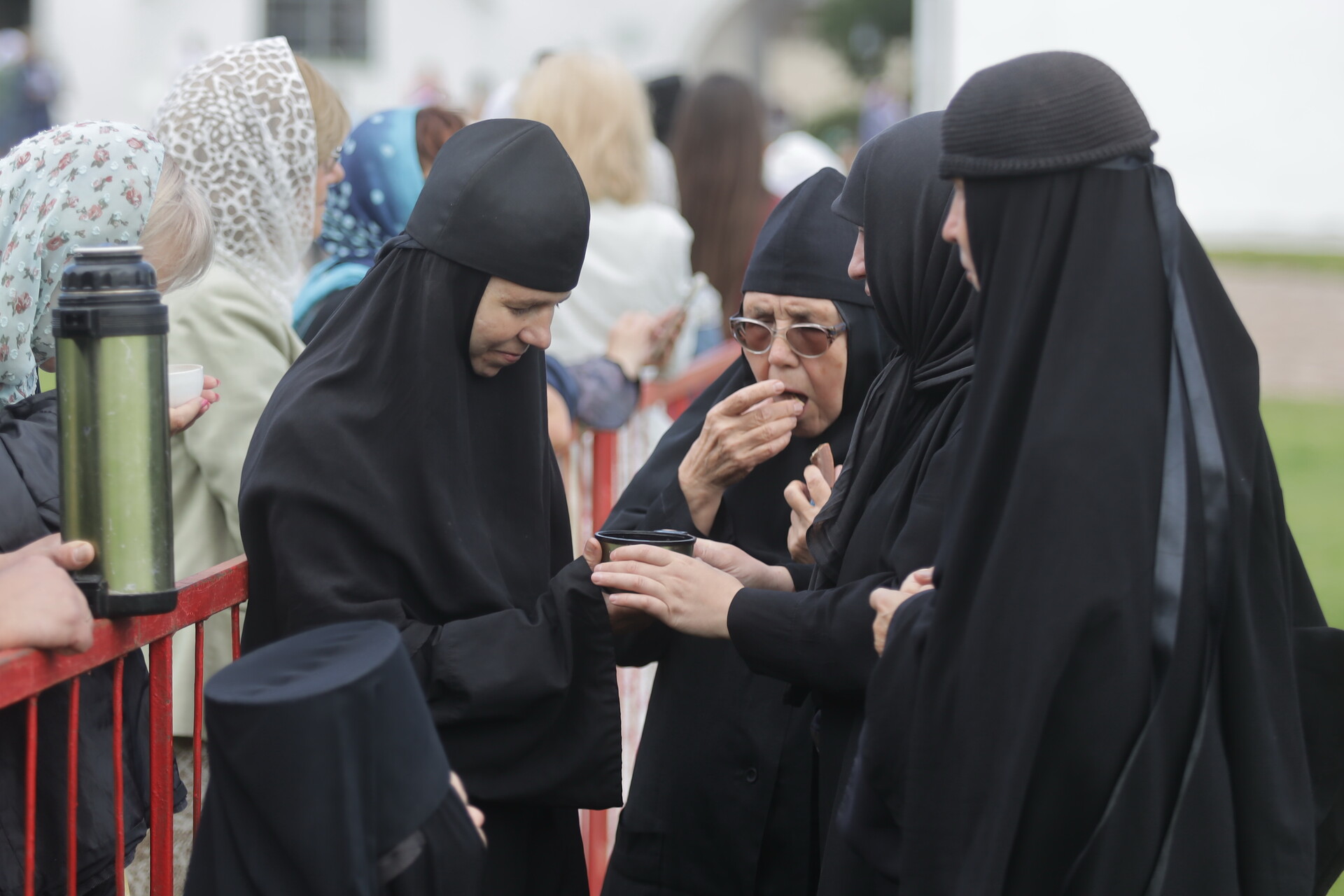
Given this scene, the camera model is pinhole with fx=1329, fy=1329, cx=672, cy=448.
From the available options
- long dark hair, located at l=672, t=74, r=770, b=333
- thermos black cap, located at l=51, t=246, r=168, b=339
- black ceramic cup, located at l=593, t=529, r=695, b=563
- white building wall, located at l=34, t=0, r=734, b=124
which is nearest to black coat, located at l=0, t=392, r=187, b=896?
thermos black cap, located at l=51, t=246, r=168, b=339

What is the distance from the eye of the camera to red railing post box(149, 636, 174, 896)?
2006 mm

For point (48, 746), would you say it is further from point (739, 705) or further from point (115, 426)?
point (739, 705)

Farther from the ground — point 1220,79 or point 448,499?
point 1220,79

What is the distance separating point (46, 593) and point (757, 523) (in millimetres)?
1550

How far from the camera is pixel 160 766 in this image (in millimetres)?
2041

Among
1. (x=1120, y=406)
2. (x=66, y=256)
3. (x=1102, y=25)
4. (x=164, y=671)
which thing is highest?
(x=1102, y=25)

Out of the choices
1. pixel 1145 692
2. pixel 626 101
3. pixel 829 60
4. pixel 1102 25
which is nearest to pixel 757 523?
pixel 1145 692

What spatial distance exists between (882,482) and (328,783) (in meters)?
1.19

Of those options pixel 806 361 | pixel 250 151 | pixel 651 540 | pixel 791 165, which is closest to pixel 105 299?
pixel 651 540

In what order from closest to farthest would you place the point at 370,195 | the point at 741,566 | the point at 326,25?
the point at 741,566, the point at 370,195, the point at 326,25

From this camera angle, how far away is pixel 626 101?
475 centimetres

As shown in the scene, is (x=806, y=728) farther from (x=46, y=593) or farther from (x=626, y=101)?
(x=626, y=101)

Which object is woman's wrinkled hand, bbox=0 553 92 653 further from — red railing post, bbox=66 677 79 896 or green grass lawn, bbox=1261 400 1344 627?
green grass lawn, bbox=1261 400 1344 627

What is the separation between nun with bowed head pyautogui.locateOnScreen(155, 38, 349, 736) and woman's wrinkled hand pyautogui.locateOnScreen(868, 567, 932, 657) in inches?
57.1
